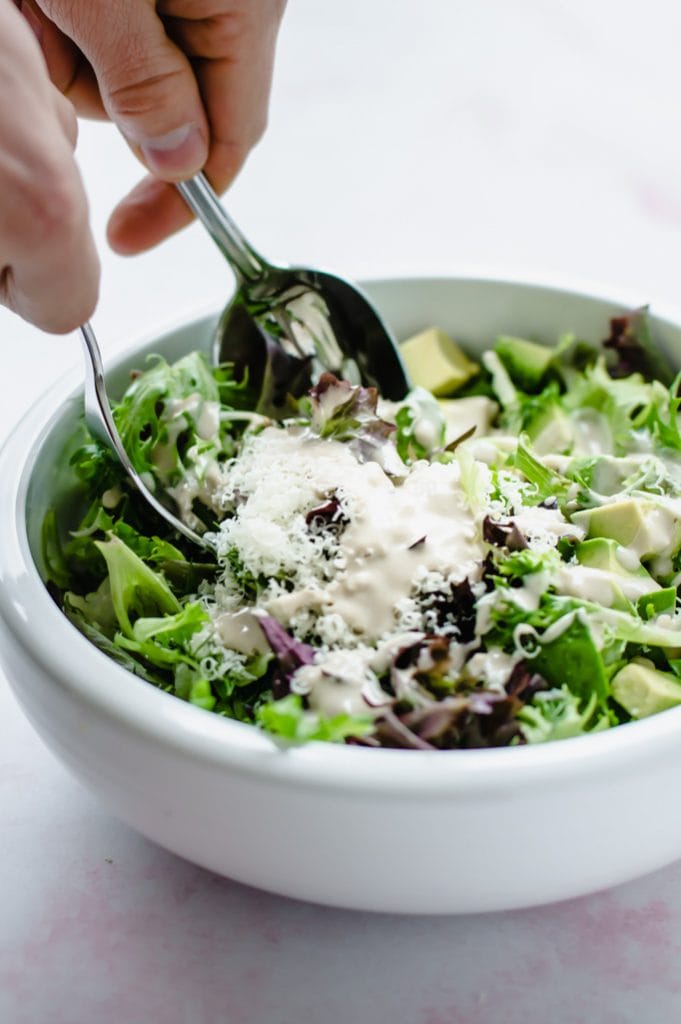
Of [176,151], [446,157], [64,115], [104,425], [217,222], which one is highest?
[64,115]

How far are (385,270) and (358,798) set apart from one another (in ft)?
5.38

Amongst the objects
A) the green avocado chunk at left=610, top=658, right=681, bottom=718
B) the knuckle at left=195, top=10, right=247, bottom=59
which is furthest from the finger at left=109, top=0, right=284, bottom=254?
the green avocado chunk at left=610, top=658, right=681, bottom=718

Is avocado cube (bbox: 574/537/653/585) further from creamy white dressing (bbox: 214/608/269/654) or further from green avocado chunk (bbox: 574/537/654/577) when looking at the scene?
creamy white dressing (bbox: 214/608/269/654)

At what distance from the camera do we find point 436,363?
2732mm

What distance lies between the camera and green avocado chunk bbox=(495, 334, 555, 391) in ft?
8.88

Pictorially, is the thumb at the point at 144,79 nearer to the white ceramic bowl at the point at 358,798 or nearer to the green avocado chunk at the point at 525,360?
the green avocado chunk at the point at 525,360

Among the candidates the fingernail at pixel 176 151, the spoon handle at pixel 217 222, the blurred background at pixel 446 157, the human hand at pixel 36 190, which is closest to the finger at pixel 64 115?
the human hand at pixel 36 190

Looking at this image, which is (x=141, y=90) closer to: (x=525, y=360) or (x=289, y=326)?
(x=289, y=326)

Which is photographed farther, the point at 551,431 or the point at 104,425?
the point at 551,431

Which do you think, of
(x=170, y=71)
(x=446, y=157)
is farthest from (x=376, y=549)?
(x=446, y=157)

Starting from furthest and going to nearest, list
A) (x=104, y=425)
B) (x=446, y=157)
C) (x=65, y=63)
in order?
(x=446, y=157) < (x=65, y=63) < (x=104, y=425)

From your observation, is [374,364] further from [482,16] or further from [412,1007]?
[482,16]

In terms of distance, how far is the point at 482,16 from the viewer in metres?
5.10

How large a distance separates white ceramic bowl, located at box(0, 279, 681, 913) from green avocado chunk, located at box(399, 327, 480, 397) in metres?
1.22
